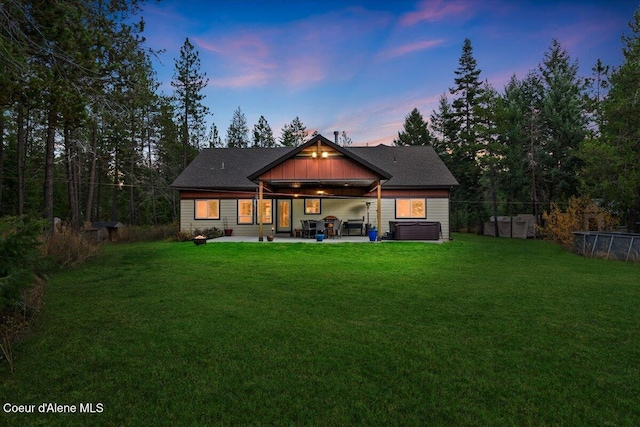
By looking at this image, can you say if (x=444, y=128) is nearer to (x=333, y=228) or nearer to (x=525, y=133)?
Result: (x=525, y=133)

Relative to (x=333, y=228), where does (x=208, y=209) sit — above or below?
above

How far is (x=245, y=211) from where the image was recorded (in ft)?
60.8

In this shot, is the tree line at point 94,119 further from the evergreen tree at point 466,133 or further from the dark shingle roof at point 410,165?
the evergreen tree at point 466,133

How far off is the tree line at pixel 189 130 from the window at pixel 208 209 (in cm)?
508

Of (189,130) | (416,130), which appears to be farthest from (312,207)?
(416,130)

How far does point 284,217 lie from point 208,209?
14.8 feet

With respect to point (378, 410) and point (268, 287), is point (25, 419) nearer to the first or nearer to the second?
point (378, 410)

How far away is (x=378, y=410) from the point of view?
232cm

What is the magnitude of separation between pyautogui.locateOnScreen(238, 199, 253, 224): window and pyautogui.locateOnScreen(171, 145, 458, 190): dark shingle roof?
84 centimetres

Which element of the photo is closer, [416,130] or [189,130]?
[189,130]

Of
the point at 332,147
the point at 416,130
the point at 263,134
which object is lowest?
the point at 332,147

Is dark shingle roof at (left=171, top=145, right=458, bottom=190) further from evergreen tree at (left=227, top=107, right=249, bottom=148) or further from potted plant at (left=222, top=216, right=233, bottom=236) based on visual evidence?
evergreen tree at (left=227, top=107, right=249, bottom=148)

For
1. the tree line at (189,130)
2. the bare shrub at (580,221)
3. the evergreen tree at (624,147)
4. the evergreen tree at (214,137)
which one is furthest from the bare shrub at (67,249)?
the evergreen tree at (214,137)

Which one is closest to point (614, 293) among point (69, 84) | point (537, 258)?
point (537, 258)
